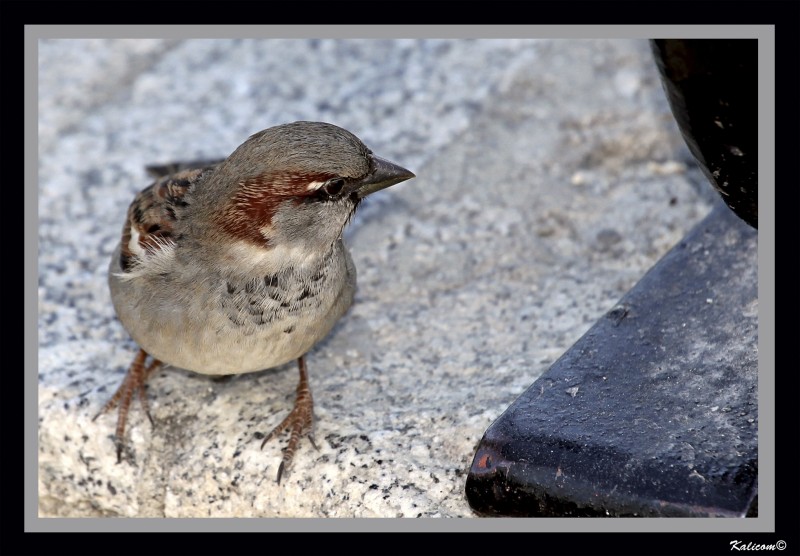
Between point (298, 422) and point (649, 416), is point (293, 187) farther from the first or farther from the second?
point (649, 416)

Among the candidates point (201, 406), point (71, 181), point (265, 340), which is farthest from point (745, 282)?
point (71, 181)

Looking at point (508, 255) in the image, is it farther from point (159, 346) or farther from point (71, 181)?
point (71, 181)

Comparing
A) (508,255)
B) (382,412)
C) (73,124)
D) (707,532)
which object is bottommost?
(707,532)

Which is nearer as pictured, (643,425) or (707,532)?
(707,532)

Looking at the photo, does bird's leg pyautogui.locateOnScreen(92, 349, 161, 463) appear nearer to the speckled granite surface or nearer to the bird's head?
the speckled granite surface

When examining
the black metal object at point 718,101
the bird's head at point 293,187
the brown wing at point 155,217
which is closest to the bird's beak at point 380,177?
the bird's head at point 293,187

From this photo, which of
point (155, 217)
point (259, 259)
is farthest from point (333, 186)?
point (155, 217)
